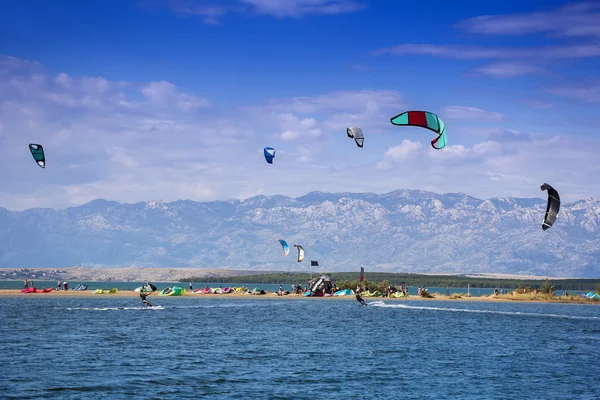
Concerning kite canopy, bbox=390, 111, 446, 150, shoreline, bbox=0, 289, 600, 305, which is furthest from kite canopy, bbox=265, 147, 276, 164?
shoreline, bbox=0, 289, 600, 305

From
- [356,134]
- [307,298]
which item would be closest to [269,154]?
[356,134]

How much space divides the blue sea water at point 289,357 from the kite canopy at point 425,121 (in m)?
13.4

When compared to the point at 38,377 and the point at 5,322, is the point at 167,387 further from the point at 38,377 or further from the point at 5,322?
the point at 5,322

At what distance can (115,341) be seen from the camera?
47.8 m

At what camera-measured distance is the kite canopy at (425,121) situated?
4688 centimetres

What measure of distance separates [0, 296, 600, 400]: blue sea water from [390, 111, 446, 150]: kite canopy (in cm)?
1338

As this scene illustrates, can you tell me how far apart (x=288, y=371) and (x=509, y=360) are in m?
14.1

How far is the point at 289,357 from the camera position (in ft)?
140

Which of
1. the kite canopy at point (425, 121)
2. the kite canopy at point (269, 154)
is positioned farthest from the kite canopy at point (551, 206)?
the kite canopy at point (269, 154)

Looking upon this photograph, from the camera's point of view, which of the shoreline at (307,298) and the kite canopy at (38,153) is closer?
the kite canopy at (38,153)

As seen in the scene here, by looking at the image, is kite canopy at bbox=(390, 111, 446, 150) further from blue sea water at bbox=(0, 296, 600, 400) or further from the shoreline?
the shoreline

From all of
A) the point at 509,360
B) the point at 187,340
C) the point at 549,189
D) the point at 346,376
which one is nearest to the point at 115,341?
the point at 187,340

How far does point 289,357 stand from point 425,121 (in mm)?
17053

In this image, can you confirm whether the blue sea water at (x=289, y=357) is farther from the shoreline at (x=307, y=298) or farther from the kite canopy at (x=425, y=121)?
the shoreline at (x=307, y=298)
